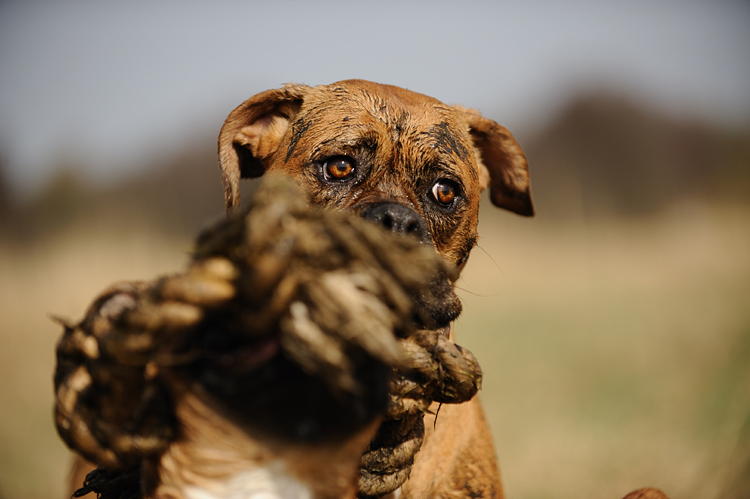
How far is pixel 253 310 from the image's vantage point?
101 cm

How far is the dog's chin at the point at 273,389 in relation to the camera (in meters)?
1.08

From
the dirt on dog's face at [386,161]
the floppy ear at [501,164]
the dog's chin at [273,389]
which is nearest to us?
the dog's chin at [273,389]

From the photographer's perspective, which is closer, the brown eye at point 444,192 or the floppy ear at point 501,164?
the brown eye at point 444,192

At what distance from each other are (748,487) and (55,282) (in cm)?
950

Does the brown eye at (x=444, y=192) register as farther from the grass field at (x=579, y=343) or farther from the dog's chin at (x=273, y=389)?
the dog's chin at (x=273, y=389)

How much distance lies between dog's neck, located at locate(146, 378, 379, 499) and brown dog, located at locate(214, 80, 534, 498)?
46.7 inches

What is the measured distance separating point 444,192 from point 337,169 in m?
0.54

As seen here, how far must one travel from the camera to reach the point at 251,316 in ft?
3.32

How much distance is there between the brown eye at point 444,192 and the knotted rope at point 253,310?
5.73 ft

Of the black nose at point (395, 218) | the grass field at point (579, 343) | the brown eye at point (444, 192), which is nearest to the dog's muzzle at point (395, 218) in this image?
the black nose at point (395, 218)

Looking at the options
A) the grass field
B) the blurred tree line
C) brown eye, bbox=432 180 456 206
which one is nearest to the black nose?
the grass field

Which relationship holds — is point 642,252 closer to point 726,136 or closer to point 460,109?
point 726,136

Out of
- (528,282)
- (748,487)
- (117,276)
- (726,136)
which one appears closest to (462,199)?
(748,487)

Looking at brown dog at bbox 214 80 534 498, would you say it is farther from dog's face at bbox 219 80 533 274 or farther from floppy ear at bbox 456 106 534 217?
floppy ear at bbox 456 106 534 217
